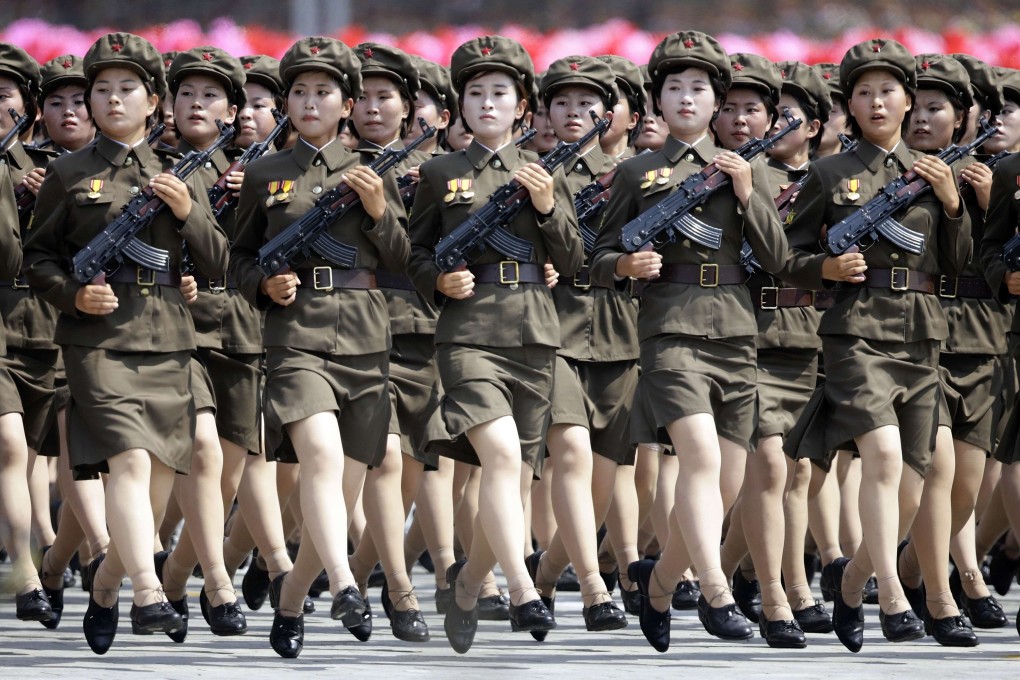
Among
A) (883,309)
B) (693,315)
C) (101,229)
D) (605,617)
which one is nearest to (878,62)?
(883,309)

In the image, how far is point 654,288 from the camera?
577cm

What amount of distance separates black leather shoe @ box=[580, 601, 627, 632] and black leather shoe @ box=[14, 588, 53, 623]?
1.98 meters

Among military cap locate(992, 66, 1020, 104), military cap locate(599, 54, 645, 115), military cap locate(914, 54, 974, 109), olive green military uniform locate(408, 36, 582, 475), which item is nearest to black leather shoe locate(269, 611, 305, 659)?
olive green military uniform locate(408, 36, 582, 475)

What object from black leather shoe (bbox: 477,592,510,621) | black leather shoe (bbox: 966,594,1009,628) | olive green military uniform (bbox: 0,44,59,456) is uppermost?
olive green military uniform (bbox: 0,44,59,456)

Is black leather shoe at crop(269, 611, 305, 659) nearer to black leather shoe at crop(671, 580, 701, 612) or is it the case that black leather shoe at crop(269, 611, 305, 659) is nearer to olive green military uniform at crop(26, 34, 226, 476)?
olive green military uniform at crop(26, 34, 226, 476)

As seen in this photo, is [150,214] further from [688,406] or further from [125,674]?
[688,406]

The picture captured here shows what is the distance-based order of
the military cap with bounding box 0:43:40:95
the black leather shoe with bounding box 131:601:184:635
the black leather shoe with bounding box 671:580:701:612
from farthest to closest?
the black leather shoe with bounding box 671:580:701:612 → the military cap with bounding box 0:43:40:95 → the black leather shoe with bounding box 131:601:184:635

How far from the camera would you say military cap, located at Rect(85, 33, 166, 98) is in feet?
18.2

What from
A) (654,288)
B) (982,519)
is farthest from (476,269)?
(982,519)

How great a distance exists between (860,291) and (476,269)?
1.33m

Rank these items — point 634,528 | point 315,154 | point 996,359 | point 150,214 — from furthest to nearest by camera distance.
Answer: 1. point 634,528
2. point 996,359
3. point 315,154
4. point 150,214

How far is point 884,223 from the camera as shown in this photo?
5.84 m

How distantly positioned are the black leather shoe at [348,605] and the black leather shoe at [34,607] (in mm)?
1438

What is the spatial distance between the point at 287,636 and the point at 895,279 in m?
2.37
